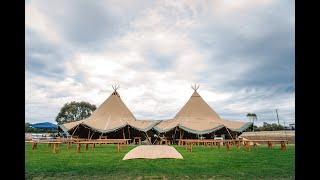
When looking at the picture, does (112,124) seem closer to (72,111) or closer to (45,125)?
(45,125)

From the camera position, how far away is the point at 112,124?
28438 mm

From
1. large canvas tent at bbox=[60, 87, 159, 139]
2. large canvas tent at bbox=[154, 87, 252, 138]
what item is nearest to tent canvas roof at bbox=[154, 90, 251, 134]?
large canvas tent at bbox=[154, 87, 252, 138]

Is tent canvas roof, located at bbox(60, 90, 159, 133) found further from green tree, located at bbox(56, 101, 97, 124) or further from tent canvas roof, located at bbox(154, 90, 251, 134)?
green tree, located at bbox(56, 101, 97, 124)

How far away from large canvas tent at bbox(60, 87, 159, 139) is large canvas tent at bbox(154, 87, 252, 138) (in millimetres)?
1432

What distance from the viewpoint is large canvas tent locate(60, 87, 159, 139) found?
27906mm

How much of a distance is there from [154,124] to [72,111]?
20.8 m

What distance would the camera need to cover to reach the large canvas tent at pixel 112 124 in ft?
91.6

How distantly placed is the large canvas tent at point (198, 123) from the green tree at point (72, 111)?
20083mm

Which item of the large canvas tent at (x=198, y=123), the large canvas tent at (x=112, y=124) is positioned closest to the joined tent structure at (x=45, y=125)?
the large canvas tent at (x=112, y=124)

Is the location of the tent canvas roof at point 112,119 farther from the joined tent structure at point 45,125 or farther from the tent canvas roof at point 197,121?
the joined tent structure at point 45,125
